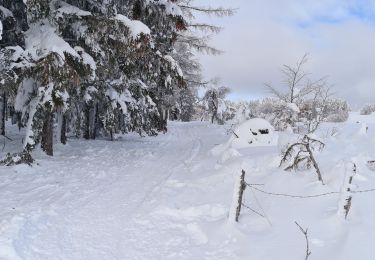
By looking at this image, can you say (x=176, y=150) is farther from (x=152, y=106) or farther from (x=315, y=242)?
(x=315, y=242)

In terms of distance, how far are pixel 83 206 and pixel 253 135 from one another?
8167 mm

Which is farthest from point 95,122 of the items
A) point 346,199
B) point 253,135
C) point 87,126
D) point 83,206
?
point 346,199

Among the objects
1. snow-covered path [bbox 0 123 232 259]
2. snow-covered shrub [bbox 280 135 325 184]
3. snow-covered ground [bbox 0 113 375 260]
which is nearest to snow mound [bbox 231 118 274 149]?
snow-covered path [bbox 0 123 232 259]

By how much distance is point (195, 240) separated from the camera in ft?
22.5

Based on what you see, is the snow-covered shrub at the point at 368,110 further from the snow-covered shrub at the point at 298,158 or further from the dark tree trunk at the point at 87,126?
the snow-covered shrub at the point at 298,158

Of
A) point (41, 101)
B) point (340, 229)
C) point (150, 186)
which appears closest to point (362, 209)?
point (340, 229)

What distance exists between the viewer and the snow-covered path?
604cm

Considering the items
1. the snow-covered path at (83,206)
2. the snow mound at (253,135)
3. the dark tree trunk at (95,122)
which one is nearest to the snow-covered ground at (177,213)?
the snow-covered path at (83,206)

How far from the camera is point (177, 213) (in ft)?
26.2

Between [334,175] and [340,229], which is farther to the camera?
[334,175]

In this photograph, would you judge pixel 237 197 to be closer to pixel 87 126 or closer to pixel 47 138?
pixel 47 138

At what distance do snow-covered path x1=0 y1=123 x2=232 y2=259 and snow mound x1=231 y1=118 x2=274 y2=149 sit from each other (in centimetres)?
223

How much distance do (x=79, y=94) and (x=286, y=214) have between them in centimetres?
890

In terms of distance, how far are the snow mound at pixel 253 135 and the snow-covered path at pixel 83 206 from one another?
2233 mm
